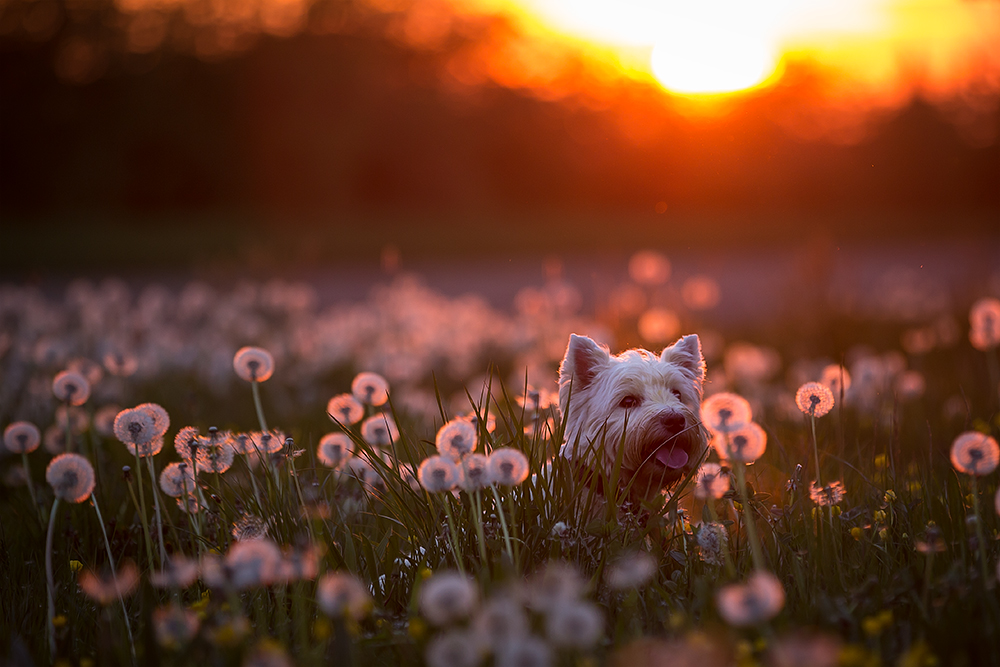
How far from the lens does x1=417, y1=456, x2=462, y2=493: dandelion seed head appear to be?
2576 millimetres

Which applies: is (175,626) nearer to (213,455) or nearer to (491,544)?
(213,455)

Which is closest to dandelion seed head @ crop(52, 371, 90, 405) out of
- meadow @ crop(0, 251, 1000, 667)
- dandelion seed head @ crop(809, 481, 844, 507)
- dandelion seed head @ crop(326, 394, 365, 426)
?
meadow @ crop(0, 251, 1000, 667)

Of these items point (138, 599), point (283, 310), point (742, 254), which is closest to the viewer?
point (138, 599)

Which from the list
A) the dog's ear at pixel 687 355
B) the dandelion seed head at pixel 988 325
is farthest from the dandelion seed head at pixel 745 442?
the dandelion seed head at pixel 988 325

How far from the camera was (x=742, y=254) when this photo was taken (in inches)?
1041

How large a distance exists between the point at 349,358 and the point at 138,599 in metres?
5.66

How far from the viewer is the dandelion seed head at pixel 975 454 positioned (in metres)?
2.43

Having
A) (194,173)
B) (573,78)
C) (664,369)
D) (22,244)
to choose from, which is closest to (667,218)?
(573,78)

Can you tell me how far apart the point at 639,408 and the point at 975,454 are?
160 centimetres

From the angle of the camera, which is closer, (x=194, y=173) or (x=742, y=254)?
(x=742, y=254)

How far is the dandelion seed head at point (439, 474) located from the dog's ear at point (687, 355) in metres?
1.92

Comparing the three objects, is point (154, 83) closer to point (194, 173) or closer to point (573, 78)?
point (194, 173)

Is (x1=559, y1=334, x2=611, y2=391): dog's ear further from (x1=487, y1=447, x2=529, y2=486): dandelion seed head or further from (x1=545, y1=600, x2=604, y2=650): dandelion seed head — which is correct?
(x1=545, y1=600, x2=604, y2=650): dandelion seed head

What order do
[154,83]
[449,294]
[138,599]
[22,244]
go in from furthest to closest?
[154,83] → [22,244] → [449,294] → [138,599]
